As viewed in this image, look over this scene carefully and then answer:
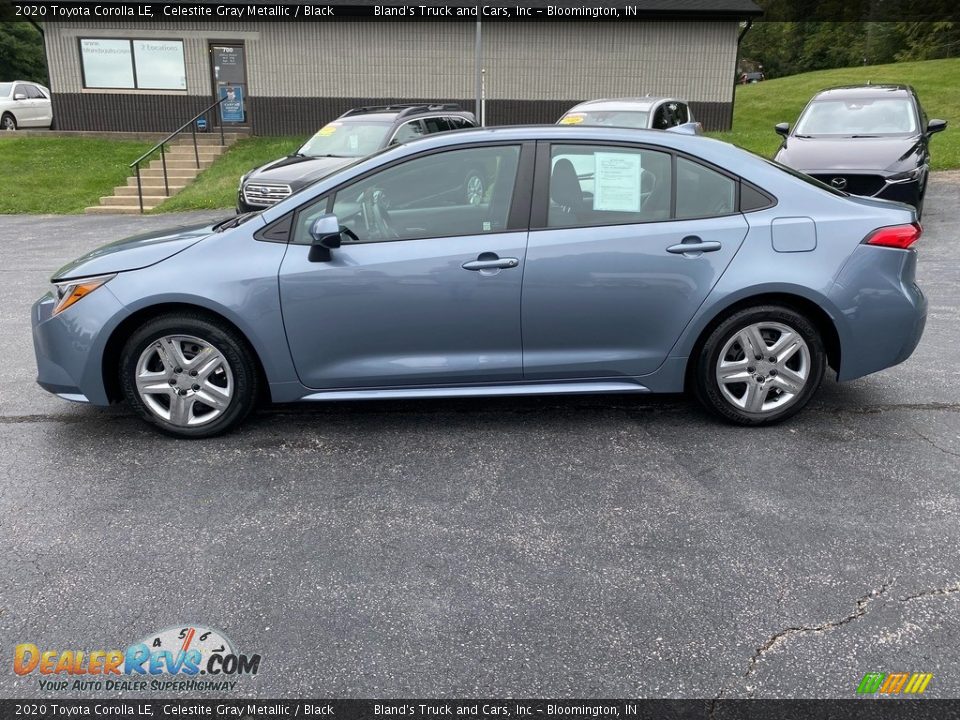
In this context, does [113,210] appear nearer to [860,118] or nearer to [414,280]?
[860,118]

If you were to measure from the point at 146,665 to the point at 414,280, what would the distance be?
87.5 inches

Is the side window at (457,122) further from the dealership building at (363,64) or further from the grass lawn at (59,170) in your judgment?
the dealership building at (363,64)

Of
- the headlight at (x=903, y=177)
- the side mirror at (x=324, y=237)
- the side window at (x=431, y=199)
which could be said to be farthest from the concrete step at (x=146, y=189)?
the side mirror at (x=324, y=237)

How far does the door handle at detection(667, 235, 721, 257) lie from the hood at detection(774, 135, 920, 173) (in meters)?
6.50

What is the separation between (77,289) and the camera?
4387mm

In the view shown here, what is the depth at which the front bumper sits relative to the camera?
4309 mm

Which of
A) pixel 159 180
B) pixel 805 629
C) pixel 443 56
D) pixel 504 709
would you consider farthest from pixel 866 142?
pixel 159 180

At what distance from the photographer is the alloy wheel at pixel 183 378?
439 centimetres

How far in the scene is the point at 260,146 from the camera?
814 inches

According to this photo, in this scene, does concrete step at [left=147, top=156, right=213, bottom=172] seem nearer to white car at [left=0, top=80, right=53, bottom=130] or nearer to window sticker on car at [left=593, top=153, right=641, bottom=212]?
white car at [left=0, top=80, right=53, bottom=130]

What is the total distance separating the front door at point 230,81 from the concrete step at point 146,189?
4514 mm

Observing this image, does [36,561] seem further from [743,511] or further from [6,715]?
[743,511]

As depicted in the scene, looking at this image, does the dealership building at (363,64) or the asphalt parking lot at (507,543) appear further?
the dealership building at (363,64)

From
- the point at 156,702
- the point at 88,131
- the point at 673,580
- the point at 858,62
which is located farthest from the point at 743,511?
the point at 858,62
